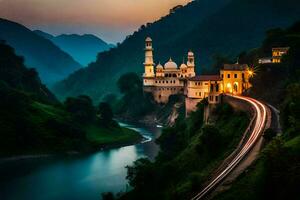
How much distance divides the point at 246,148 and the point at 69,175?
3111 cm

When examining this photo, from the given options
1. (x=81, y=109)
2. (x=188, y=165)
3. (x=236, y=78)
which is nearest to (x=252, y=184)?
(x=188, y=165)

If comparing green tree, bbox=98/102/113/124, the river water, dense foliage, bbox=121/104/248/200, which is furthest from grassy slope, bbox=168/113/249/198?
green tree, bbox=98/102/113/124

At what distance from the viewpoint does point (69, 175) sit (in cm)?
6619

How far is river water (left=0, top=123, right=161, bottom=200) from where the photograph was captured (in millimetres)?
57469

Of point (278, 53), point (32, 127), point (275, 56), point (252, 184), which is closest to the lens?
point (252, 184)

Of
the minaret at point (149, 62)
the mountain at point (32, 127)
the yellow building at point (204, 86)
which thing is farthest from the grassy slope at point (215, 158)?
the minaret at point (149, 62)

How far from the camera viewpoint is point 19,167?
233 ft

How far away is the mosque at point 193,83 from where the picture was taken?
2677 inches

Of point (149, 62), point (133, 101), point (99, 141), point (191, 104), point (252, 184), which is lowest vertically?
point (99, 141)

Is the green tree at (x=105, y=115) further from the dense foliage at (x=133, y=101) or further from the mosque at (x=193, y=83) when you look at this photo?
the dense foliage at (x=133, y=101)

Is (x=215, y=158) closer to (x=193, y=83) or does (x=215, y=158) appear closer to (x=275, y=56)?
(x=275, y=56)

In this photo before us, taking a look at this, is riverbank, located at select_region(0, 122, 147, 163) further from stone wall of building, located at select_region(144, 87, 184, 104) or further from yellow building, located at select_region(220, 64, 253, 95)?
yellow building, located at select_region(220, 64, 253, 95)

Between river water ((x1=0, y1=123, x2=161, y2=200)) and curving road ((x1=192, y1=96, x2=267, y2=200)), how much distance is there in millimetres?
18149

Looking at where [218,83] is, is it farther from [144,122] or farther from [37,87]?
[37,87]
